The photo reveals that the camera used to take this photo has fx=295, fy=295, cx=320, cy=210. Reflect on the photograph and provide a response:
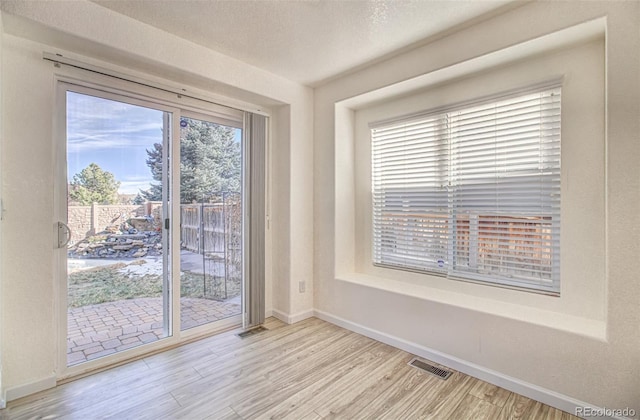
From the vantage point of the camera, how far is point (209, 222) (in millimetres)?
3084

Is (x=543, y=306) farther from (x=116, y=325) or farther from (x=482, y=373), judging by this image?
(x=116, y=325)

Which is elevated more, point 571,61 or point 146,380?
point 571,61

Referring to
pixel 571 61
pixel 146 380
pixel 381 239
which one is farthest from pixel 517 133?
pixel 146 380

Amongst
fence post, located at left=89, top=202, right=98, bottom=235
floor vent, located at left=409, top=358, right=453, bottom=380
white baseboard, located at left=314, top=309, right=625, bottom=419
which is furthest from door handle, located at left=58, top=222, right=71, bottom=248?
floor vent, located at left=409, top=358, right=453, bottom=380

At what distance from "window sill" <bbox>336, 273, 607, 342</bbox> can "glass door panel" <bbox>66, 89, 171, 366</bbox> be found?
193 cm

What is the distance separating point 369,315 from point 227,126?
2.49m

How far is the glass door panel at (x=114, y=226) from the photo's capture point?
2314 mm

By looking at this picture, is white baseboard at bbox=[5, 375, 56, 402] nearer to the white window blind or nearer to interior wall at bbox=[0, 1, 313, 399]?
interior wall at bbox=[0, 1, 313, 399]

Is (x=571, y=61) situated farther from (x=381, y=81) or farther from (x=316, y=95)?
(x=316, y=95)

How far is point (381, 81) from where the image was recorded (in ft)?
9.30

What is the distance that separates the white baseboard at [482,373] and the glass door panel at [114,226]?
200cm

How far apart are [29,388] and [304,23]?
326cm

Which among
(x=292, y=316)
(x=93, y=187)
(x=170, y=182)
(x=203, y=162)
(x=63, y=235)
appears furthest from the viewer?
(x=292, y=316)

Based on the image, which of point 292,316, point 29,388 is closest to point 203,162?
point 292,316
